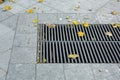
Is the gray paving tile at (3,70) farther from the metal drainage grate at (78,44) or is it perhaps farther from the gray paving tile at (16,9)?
the gray paving tile at (16,9)

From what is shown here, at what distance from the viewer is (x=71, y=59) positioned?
4.65 m

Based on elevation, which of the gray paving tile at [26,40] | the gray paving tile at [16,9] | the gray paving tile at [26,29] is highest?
the gray paving tile at [26,40]

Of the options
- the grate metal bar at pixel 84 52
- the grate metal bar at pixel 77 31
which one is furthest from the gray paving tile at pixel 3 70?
the grate metal bar at pixel 77 31

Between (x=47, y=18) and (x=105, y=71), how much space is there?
2134 mm

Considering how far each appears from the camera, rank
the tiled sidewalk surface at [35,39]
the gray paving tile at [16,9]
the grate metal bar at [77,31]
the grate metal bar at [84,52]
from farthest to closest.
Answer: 1. the gray paving tile at [16,9]
2. the grate metal bar at [77,31]
3. the grate metal bar at [84,52]
4. the tiled sidewalk surface at [35,39]

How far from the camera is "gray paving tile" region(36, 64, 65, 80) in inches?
165

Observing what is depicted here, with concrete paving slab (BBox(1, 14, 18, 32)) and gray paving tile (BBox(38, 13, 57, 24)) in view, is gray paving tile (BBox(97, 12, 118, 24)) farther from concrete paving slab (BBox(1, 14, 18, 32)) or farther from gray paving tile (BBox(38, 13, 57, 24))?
concrete paving slab (BBox(1, 14, 18, 32))

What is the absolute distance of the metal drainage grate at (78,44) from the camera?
470cm

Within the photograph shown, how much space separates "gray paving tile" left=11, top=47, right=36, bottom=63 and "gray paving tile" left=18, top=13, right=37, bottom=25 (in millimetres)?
968

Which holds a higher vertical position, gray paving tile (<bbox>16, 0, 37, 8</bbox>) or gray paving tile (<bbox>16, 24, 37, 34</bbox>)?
gray paving tile (<bbox>16, 24, 37, 34</bbox>)

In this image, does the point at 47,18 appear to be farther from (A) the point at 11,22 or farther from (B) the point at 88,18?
(B) the point at 88,18

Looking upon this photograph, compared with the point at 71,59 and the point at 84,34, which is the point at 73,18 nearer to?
the point at 84,34

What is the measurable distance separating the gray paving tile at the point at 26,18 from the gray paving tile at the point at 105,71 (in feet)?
6.57

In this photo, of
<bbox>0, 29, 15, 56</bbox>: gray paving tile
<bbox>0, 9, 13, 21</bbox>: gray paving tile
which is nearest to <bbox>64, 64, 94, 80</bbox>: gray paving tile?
<bbox>0, 29, 15, 56</bbox>: gray paving tile
